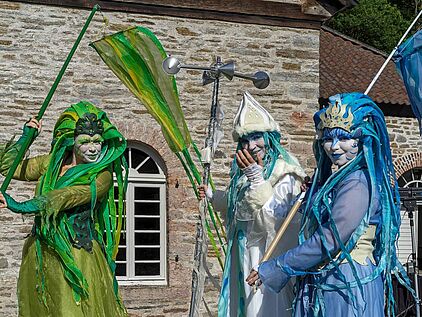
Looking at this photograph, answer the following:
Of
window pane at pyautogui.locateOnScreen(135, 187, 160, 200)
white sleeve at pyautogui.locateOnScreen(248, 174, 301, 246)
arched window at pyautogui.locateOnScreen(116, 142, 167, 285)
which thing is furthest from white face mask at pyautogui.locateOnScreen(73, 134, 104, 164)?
window pane at pyautogui.locateOnScreen(135, 187, 160, 200)

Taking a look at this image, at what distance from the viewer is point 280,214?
19.8ft

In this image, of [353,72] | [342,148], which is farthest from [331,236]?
[353,72]

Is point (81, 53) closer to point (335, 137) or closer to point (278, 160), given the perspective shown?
point (278, 160)

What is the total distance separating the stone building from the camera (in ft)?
36.0

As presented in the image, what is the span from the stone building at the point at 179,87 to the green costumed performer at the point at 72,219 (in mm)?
4384

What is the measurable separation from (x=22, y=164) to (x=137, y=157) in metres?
4.81

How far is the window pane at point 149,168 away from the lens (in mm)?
11531

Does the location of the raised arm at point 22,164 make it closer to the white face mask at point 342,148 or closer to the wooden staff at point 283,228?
the wooden staff at point 283,228

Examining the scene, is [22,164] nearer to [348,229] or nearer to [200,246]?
[200,246]

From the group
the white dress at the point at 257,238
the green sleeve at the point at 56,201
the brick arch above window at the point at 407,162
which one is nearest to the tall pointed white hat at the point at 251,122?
the white dress at the point at 257,238

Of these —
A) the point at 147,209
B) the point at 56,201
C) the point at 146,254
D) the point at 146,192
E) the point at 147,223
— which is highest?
the point at 146,192

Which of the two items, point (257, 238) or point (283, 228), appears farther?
point (257, 238)

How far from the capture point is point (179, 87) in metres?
11.6

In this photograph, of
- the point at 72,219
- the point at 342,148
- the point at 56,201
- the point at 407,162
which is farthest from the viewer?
the point at 407,162
